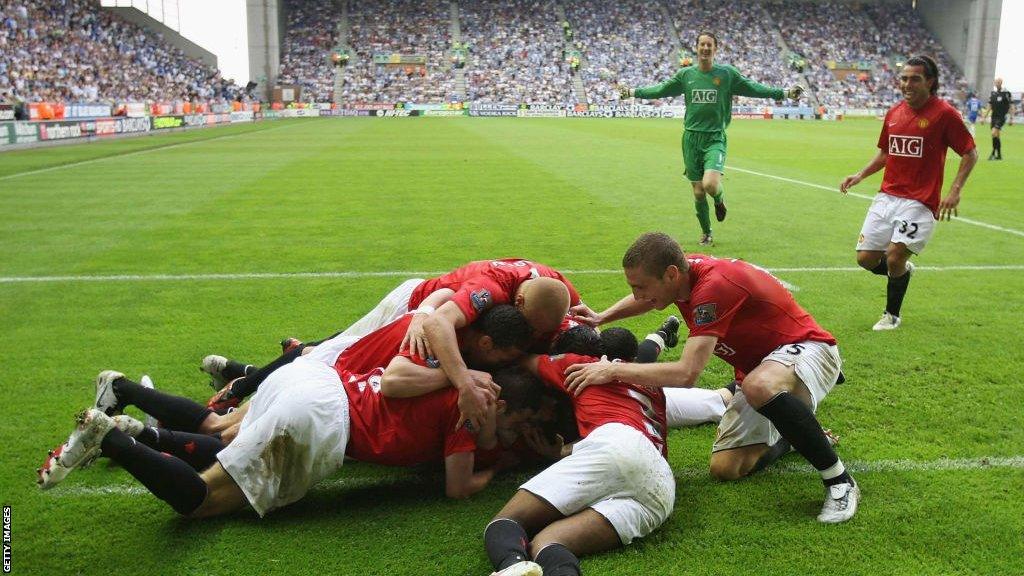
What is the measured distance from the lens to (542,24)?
71.2 m

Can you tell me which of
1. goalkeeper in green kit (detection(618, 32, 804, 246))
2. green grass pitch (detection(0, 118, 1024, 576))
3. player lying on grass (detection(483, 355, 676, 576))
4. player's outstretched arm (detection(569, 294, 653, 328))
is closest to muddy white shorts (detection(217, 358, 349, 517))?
green grass pitch (detection(0, 118, 1024, 576))

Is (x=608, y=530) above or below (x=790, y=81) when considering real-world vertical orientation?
below

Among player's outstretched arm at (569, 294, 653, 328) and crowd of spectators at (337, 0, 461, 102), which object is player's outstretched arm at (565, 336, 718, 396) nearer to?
player's outstretched arm at (569, 294, 653, 328)

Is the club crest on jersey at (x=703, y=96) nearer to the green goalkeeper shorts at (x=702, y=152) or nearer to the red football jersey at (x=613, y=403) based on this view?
the green goalkeeper shorts at (x=702, y=152)

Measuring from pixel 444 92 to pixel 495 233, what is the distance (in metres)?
54.8

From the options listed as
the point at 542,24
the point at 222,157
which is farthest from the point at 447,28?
the point at 222,157

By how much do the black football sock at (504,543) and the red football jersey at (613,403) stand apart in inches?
25.3

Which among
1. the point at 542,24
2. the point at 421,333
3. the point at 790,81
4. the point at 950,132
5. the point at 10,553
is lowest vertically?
the point at 10,553

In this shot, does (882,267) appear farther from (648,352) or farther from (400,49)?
(400,49)

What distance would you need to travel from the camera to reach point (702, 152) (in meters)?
11.4

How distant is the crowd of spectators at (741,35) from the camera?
68250mm

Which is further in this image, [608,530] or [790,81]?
[790,81]

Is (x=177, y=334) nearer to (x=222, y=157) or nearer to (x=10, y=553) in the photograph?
(x=10, y=553)

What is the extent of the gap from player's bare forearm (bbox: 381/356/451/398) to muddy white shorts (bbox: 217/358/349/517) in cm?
24
